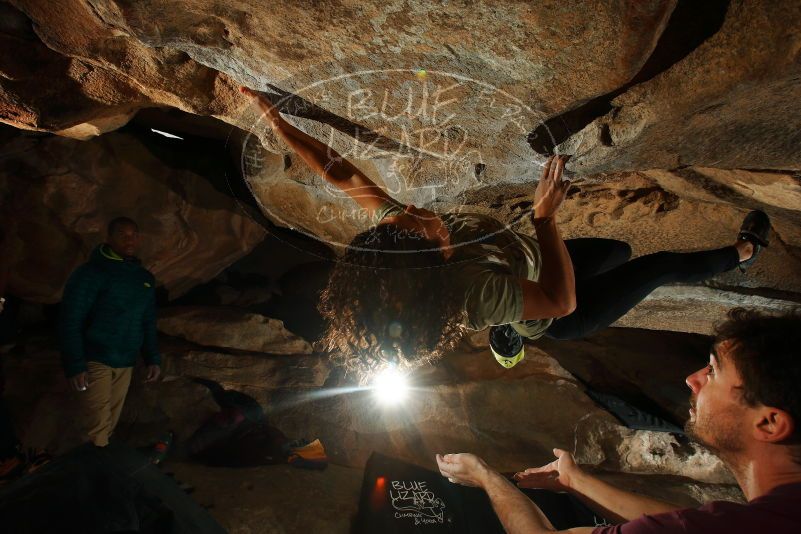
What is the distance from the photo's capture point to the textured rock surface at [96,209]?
3.71 metres

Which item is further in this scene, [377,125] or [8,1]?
[377,125]

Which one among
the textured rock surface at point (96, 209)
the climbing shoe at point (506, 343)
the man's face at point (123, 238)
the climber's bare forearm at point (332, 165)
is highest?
the textured rock surface at point (96, 209)

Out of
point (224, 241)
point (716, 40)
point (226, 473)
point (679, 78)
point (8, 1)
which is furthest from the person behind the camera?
point (224, 241)

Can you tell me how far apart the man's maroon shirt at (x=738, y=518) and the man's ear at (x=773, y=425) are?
0.14m

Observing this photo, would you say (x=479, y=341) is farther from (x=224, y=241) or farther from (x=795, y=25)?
(x=795, y=25)

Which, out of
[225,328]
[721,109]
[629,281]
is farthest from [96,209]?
[721,109]

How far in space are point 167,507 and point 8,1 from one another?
2242 millimetres

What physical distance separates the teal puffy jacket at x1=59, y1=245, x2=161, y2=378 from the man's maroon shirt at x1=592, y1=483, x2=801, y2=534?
356 centimetres

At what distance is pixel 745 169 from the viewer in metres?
2.05

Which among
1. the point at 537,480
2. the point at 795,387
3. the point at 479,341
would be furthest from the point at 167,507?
the point at 479,341

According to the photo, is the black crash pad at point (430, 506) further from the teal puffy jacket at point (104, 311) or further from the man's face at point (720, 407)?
the teal puffy jacket at point (104, 311)

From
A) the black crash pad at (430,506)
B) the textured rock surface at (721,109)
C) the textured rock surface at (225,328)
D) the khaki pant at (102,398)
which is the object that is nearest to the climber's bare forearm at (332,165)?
the textured rock surface at (721,109)

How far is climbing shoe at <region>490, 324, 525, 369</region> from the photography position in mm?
2695

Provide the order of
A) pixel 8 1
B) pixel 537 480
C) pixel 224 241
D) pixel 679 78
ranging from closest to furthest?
pixel 679 78 → pixel 8 1 → pixel 537 480 → pixel 224 241
